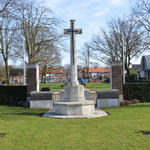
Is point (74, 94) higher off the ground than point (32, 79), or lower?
lower

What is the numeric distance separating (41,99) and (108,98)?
14.7 ft

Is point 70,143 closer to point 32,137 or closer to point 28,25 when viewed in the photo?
point 32,137

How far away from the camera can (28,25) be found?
2314cm

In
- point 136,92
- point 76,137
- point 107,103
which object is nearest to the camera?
point 76,137

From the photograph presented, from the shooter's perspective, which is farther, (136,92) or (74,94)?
(136,92)

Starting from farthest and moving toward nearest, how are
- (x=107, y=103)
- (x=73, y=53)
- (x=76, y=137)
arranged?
(x=107, y=103) → (x=73, y=53) → (x=76, y=137)

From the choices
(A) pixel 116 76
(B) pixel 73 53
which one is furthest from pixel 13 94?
(A) pixel 116 76

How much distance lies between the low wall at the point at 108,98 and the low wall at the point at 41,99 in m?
3.28

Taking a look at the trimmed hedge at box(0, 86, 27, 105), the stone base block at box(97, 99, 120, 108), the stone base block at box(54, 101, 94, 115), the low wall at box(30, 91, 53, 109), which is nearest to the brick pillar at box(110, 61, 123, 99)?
the stone base block at box(97, 99, 120, 108)

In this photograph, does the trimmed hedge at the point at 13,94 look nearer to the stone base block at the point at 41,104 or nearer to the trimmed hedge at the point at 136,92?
the stone base block at the point at 41,104

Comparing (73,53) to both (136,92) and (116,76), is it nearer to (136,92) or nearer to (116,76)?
(116,76)

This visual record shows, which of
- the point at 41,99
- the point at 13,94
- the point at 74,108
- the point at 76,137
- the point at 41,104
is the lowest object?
the point at 76,137

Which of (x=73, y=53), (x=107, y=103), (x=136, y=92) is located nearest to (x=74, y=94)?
(x=73, y=53)

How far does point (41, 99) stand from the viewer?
15188mm
